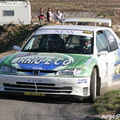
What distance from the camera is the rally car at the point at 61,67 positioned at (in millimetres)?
7891

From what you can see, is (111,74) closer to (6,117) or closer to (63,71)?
(63,71)

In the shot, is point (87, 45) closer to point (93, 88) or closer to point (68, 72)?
point (93, 88)

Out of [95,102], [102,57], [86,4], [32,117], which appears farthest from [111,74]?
[86,4]

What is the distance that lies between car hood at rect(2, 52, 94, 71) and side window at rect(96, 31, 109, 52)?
809 millimetres

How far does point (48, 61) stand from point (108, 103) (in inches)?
50.6

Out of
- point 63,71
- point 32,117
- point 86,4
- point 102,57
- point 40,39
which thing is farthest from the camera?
point 86,4

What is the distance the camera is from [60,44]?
29.9ft

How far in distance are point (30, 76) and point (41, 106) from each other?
21.6 inches

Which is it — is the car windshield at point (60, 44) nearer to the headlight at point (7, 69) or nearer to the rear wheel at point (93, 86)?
the rear wheel at point (93, 86)

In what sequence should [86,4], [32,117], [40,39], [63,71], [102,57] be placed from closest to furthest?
1. [32,117]
2. [63,71]
3. [102,57]
4. [40,39]
5. [86,4]

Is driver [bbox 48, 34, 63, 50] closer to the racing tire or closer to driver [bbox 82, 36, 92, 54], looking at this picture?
driver [bbox 82, 36, 92, 54]

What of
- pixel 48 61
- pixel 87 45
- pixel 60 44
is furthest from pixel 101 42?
pixel 48 61

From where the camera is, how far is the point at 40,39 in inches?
378

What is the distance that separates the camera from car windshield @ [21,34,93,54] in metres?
8.91
